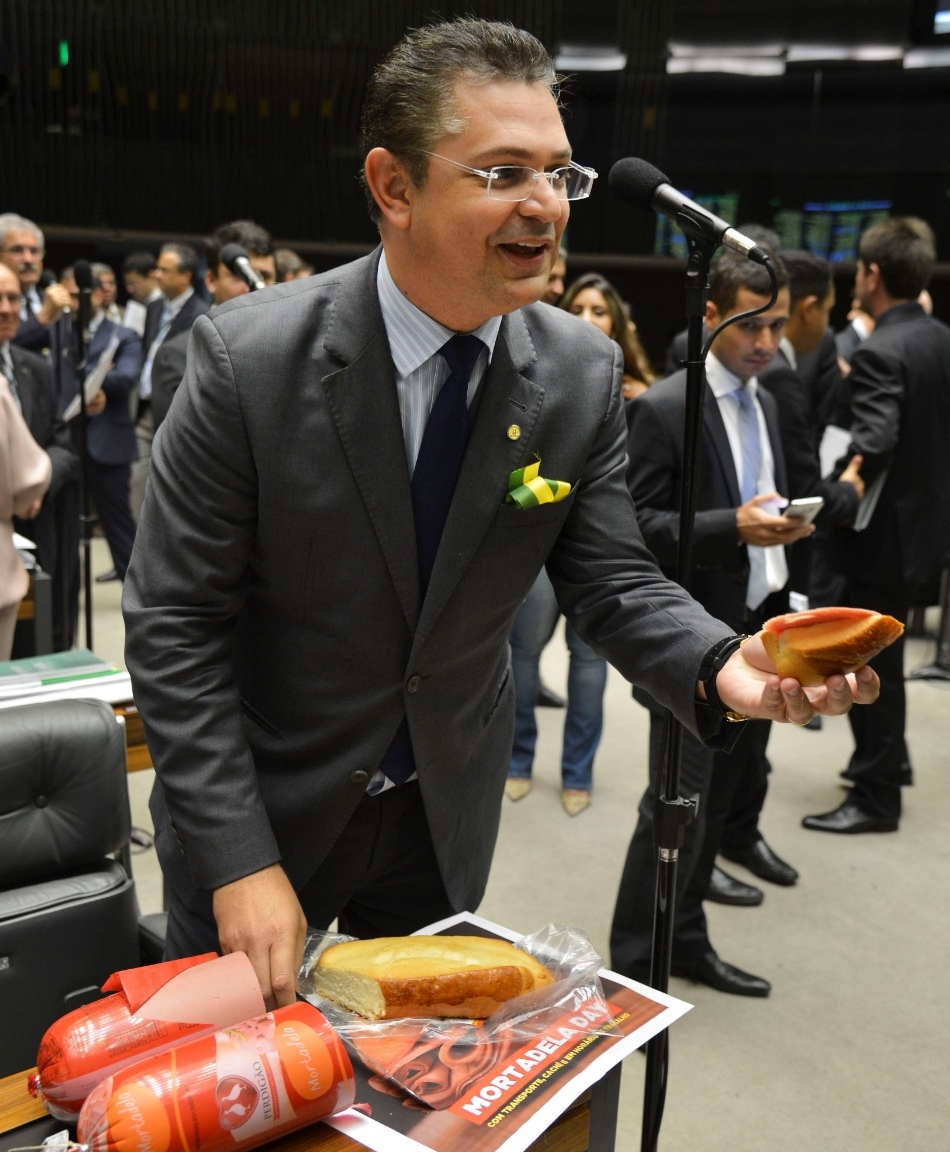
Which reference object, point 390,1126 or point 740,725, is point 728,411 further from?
point 390,1126

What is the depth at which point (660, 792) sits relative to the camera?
1.69m

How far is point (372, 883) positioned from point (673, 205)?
98 cm

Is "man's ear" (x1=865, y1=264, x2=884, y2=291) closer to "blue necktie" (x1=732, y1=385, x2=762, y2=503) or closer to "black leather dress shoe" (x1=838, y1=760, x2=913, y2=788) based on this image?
"blue necktie" (x1=732, y1=385, x2=762, y2=503)

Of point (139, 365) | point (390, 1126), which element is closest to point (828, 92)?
point (139, 365)

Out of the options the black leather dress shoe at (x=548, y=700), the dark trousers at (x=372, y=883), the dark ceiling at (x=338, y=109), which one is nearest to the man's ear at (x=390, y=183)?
the dark trousers at (x=372, y=883)

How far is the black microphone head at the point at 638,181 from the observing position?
1.62 m

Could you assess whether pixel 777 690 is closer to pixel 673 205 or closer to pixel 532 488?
pixel 532 488

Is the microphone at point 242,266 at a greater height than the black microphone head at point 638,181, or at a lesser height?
lesser

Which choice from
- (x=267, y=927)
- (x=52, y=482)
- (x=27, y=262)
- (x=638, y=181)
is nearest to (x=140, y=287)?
(x=27, y=262)

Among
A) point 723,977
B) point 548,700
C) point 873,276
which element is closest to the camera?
point 723,977

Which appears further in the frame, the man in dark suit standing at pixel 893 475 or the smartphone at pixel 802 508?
the man in dark suit standing at pixel 893 475

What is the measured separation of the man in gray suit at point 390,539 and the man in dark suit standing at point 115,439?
→ 4.88m

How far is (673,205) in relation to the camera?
1.57m

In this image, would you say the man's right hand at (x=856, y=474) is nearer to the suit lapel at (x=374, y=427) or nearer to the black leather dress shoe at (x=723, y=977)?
the black leather dress shoe at (x=723, y=977)
